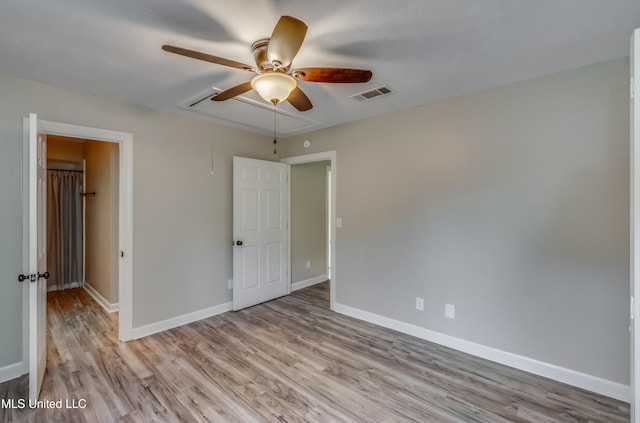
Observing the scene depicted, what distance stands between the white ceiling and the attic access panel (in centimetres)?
32

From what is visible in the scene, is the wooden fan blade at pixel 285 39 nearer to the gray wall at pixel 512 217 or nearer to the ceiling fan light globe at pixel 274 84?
the ceiling fan light globe at pixel 274 84

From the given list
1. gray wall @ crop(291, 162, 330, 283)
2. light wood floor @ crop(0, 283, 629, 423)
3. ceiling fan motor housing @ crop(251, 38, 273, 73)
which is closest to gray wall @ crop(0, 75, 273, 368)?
light wood floor @ crop(0, 283, 629, 423)

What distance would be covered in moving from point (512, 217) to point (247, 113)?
9.57 feet

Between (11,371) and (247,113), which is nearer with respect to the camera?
(11,371)

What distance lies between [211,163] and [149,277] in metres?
1.52

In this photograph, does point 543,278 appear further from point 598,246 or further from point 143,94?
point 143,94

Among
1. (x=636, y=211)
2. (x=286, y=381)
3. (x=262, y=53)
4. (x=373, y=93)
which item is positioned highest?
(x=373, y=93)

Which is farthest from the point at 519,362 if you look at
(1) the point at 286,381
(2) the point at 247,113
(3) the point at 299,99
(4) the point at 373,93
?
(2) the point at 247,113

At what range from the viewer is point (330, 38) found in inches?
72.3

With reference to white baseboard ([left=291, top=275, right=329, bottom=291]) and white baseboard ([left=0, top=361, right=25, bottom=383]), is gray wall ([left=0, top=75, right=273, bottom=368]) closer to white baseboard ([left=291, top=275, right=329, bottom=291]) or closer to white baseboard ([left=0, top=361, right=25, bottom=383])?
white baseboard ([left=0, top=361, right=25, bottom=383])

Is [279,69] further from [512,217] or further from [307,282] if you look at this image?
[307,282]

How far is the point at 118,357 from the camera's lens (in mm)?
2691

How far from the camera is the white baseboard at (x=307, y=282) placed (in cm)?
476

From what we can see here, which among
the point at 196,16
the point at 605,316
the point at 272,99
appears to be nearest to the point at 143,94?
the point at 196,16
